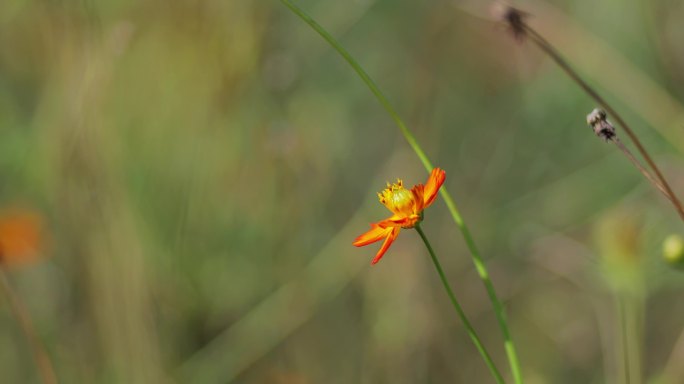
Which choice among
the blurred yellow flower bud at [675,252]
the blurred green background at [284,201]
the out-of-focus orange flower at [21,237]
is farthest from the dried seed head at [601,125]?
the out-of-focus orange flower at [21,237]

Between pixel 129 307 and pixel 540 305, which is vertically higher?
pixel 129 307

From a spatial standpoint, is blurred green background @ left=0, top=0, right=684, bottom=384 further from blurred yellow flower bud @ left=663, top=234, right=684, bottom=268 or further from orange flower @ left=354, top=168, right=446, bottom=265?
orange flower @ left=354, top=168, right=446, bottom=265

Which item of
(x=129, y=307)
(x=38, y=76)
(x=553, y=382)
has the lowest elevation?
(x=553, y=382)

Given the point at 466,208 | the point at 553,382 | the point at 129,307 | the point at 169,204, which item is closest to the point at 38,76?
the point at 169,204

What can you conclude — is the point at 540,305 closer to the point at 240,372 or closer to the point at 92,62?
the point at 240,372

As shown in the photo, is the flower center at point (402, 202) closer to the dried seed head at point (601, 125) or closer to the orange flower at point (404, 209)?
the orange flower at point (404, 209)

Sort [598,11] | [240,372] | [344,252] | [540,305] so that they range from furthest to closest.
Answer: [598,11], [540,305], [344,252], [240,372]

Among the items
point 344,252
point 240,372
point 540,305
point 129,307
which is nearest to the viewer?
point 129,307
